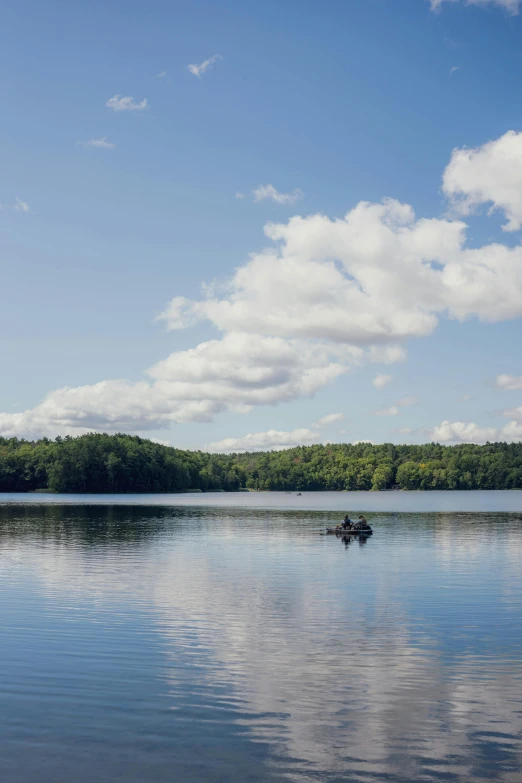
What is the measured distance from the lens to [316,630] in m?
27.5

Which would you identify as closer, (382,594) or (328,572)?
(382,594)

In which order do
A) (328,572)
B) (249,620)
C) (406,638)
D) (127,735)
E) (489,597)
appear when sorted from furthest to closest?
(328,572), (489,597), (249,620), (406,638), (127,735)

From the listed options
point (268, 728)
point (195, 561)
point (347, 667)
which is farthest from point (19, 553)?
point (268, 728)

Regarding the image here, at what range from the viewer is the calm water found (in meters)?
14.7

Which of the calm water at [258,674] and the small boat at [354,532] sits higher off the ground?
the calm water at [258,674]

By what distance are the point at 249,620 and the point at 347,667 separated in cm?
809

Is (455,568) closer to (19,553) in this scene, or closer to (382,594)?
(382,594)

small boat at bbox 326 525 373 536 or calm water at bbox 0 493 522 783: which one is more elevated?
calm water at bbox 0 493 522 783

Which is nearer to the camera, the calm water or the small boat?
the calm water

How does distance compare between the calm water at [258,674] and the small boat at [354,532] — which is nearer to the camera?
the calm water at [258,674]

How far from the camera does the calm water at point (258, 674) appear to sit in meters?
14.7

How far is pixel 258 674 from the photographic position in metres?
21.2

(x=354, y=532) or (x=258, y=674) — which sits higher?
(x=258, y=674)

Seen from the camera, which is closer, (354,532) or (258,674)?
(258,674)
